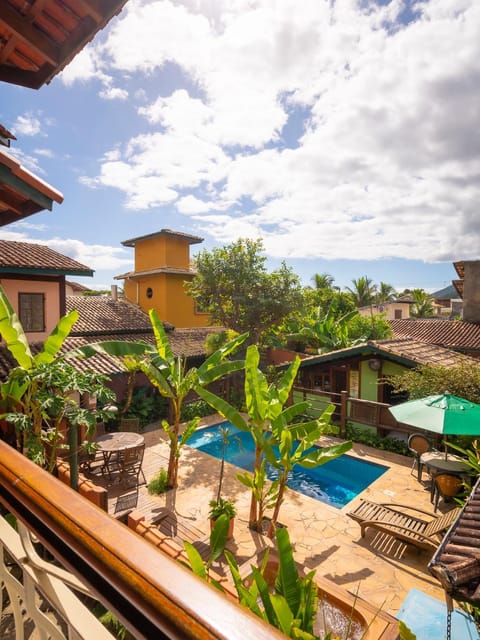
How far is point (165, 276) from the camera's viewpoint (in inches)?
992

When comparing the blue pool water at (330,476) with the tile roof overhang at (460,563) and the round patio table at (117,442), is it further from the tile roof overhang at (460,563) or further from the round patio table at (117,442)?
the tile roof overhang at (460,563)

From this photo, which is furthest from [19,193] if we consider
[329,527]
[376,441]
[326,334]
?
[326,334]

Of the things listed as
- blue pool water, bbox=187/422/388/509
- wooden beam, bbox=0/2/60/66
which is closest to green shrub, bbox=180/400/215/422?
blue pool water, bbox=187/422/388/509

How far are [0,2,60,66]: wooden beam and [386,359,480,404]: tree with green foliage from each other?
1336 cm

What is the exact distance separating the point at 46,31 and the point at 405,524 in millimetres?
10895

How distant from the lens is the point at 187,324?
2631cm

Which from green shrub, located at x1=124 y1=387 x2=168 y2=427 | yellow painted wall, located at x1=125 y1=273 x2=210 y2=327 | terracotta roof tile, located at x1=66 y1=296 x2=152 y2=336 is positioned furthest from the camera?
yellow painted wall, located at x1=125 y1=273 x2=210 y2=327

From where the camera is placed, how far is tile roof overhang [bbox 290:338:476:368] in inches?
566

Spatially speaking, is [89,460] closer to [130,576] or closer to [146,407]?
[146,407]

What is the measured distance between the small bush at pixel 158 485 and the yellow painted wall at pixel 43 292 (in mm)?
7325

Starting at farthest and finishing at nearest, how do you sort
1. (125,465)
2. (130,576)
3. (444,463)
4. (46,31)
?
(125,465), (444,463), (46,31), (130,576)

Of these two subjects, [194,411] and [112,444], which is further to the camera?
[194,411]

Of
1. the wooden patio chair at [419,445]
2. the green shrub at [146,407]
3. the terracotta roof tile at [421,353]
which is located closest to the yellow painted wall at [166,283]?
the green shrub at [146,407]

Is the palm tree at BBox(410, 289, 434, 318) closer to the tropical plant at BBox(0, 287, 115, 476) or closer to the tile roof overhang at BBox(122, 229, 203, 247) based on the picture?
the tile roof overhang at BBox(122, 229, 203, 247)
